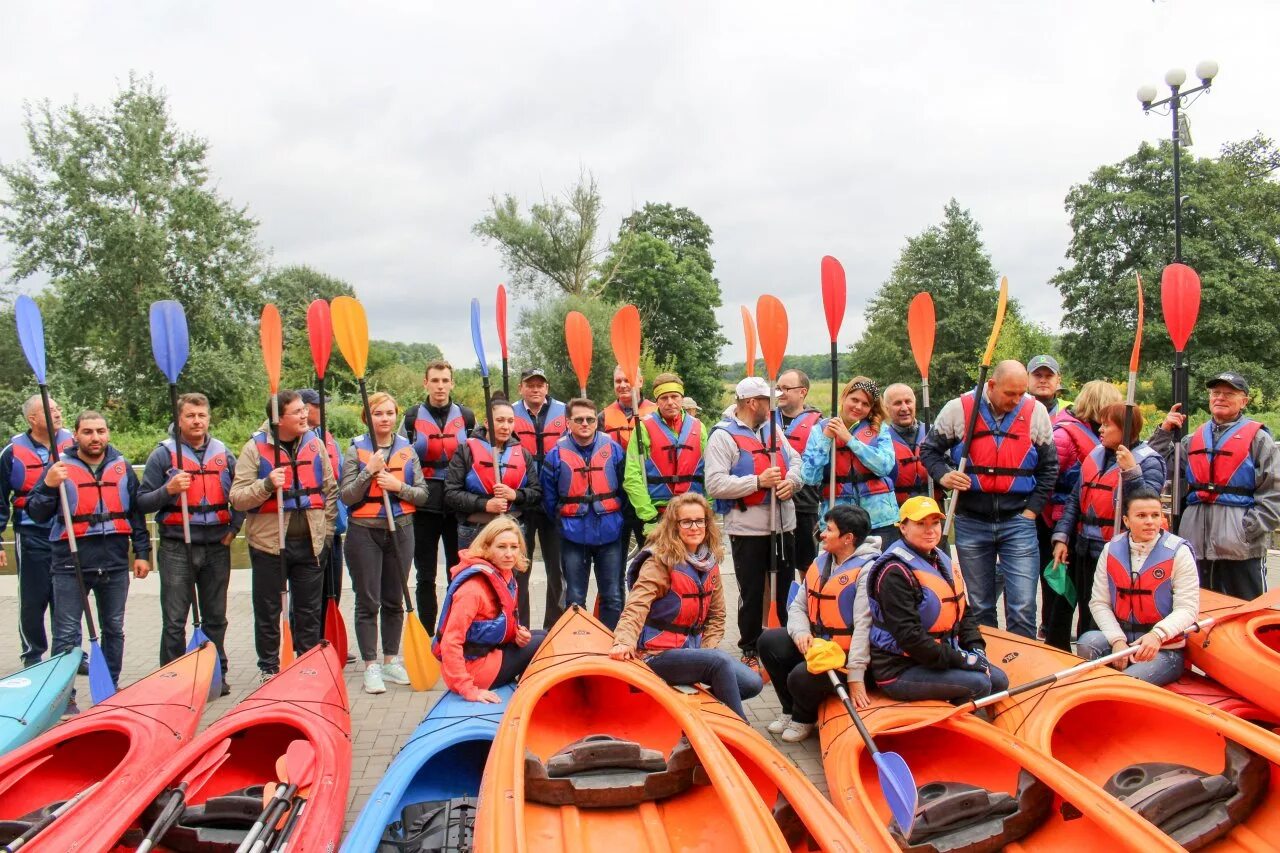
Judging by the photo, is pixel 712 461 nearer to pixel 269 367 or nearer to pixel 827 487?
pixel 827 487

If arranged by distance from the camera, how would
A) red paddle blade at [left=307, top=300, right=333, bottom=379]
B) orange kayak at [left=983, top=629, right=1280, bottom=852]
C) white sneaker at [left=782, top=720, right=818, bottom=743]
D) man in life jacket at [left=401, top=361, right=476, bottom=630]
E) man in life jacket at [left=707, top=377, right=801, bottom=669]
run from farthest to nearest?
man in life jacket at [left=401, top=361, right=476, bottom=630] → red paddle blade at [left=307, top=300, right=333, bottom=379] → man in life jacket at [left=707, top=377, right=801, bottom=669] → white sneaker at [left=782, top=720, right=818, bottom=743] → orange kayak at [left=983, top=629, right=1280, bottom=852]

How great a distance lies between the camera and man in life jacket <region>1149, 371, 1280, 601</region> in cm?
419

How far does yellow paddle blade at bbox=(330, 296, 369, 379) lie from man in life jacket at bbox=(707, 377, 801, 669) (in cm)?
225

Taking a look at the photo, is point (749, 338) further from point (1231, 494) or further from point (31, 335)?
point (31, 335)

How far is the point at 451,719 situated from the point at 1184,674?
10.7ft

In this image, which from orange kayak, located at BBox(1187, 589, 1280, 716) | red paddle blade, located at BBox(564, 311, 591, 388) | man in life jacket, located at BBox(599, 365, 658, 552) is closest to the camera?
orange kayak, located at BBox(1187, 589, 1280, 716)

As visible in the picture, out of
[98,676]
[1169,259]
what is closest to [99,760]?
[98,676]

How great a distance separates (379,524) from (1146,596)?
13.1ft

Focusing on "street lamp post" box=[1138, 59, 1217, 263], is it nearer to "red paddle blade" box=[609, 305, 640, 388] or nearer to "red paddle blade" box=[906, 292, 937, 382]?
"red paddle blade" box=[906, 292, 937, 382]

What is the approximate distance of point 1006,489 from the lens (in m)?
4.37

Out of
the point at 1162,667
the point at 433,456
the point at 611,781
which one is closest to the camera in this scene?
the point at 611,781

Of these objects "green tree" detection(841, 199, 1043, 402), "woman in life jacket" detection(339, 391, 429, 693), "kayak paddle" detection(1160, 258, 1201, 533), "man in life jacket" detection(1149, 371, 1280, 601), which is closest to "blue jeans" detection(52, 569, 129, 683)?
"woman in life jacket" detection(339, 391, 429, 693)

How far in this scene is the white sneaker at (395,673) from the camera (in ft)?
15.7

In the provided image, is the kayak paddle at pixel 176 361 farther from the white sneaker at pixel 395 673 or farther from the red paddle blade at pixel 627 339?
the red paddle blade at pixel 627 339
